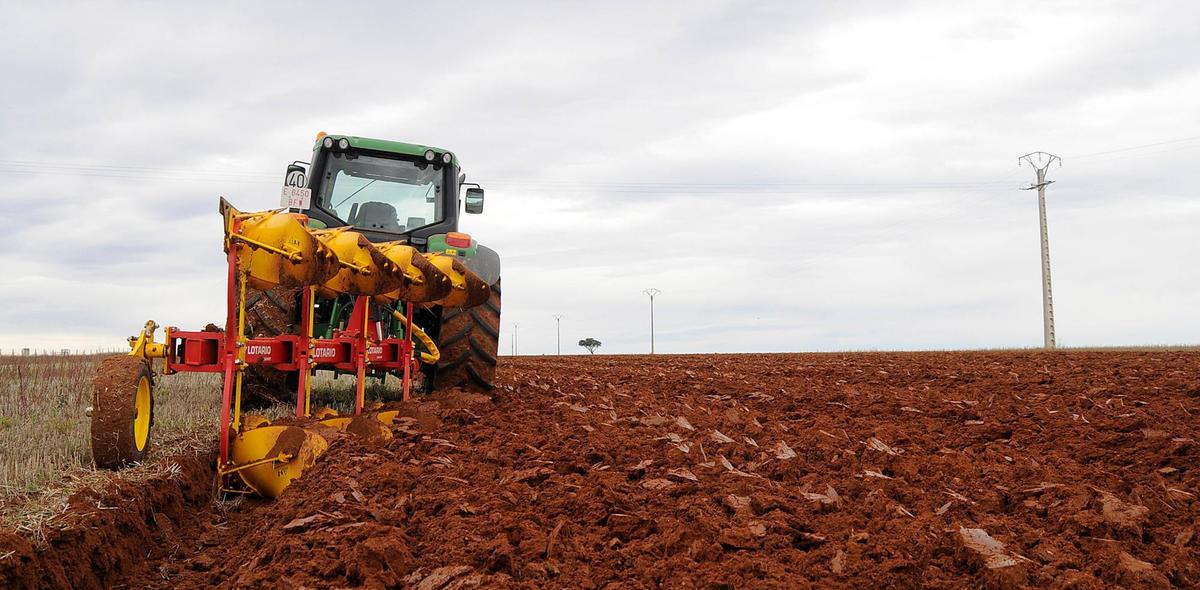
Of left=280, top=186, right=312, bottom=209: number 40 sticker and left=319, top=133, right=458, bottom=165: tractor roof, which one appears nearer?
left=280, top=186, right=312, bottom=209: number 40 sticker

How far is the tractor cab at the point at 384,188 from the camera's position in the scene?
8898 mm

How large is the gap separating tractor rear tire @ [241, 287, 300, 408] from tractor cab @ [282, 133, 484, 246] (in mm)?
1146

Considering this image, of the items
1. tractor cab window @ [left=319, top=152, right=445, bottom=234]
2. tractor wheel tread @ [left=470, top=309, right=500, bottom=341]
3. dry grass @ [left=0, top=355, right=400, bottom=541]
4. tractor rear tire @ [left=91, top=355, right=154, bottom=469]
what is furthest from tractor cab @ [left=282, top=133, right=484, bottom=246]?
tractor rear tire @ [left=91, top=355, right=154, bottom=469]

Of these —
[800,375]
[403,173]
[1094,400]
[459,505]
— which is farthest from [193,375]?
[1094,400]

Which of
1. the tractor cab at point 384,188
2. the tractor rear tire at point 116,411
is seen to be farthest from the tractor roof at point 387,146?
the tractor rear tire at point 116,411

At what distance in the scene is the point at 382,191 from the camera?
920cm

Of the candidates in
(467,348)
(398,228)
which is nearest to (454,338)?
(467,348)

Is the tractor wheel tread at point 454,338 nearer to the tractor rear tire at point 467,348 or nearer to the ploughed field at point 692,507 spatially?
the tractor rear tire at point 467,348

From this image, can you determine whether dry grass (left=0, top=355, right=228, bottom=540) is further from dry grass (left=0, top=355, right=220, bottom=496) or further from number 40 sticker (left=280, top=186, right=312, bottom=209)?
number 40 sticker (left=280, top=186, right=312, bottom=209)

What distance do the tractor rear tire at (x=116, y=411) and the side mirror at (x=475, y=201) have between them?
4426mm

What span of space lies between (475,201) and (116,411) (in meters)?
4.81

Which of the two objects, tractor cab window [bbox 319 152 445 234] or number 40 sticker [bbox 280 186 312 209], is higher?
tractor cab window [bbox 319 152 445 234]

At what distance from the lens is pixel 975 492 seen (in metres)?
4.44

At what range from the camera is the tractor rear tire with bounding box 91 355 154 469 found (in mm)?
5188
